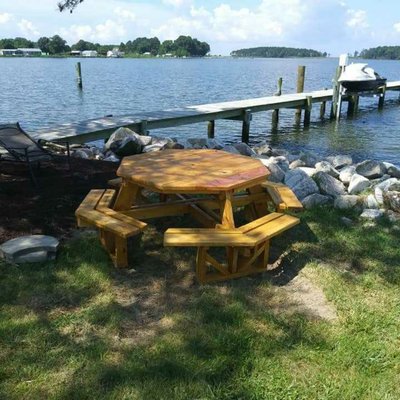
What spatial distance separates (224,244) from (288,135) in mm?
14598

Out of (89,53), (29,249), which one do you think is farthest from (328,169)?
(89,53)

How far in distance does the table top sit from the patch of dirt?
93 cm

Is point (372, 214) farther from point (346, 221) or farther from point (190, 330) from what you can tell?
point (190, 330)

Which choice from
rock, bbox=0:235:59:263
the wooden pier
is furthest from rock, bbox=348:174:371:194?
the wooden pier

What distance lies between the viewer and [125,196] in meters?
4.29

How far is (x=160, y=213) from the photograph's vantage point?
441 cm

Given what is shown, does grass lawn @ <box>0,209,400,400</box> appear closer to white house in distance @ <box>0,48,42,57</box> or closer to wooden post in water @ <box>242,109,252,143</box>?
wooden post in water @ <box>242,109,252,143</box>

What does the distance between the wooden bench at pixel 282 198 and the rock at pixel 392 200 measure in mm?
1755

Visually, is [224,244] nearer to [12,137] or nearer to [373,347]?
[373,347]

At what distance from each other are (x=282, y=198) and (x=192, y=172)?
3.33 feet

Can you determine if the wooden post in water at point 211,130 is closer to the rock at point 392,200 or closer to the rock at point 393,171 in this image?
the rock at point 393,171

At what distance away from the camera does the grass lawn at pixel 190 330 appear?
2.54 meters

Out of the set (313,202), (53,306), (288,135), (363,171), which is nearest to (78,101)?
(288,135)

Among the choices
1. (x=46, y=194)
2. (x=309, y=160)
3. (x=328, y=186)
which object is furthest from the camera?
(x=309, y=160)
